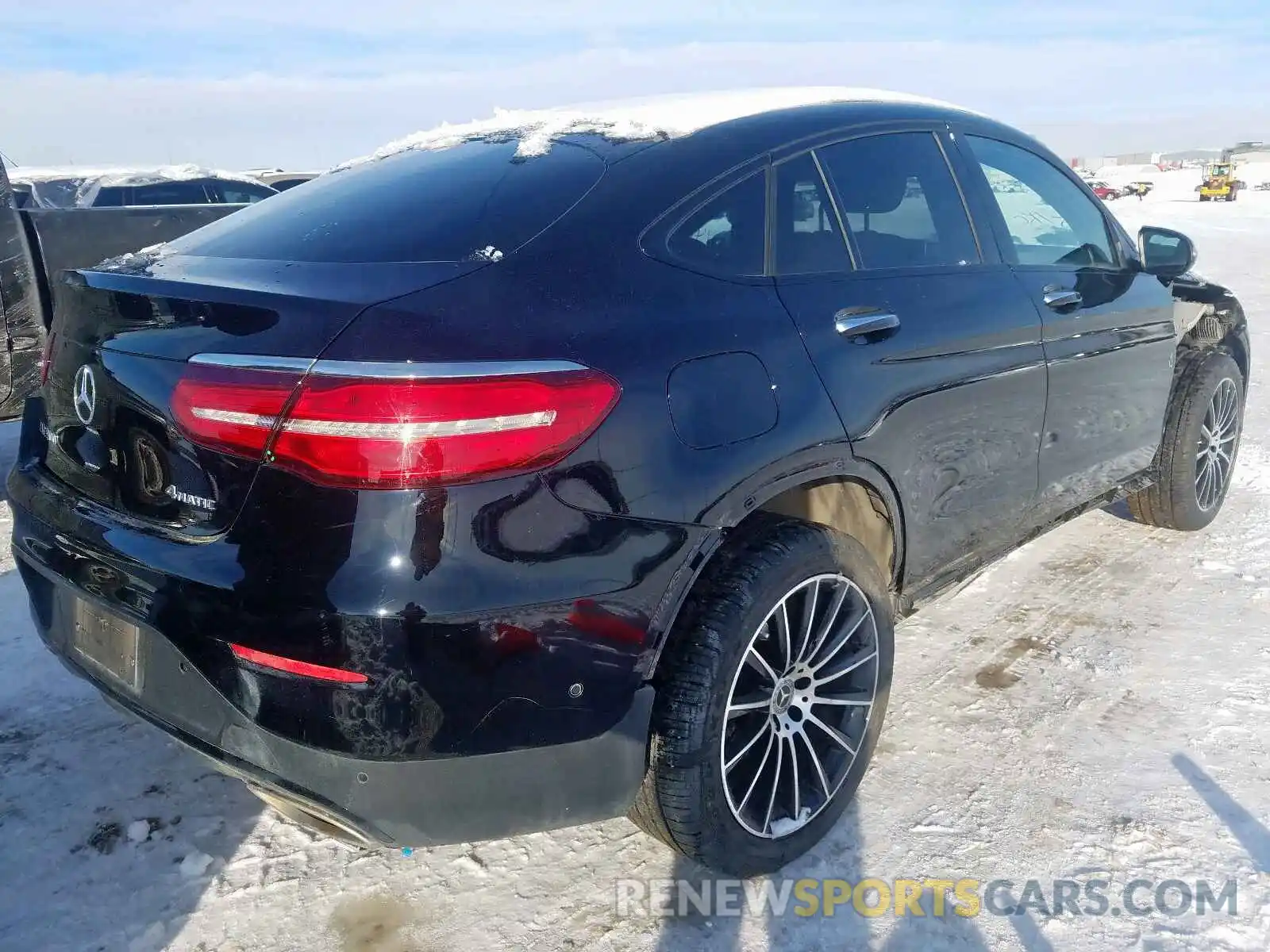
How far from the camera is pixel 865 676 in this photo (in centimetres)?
247

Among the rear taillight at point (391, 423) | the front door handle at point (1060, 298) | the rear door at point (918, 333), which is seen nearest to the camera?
the rear taillight at point (391, 423)

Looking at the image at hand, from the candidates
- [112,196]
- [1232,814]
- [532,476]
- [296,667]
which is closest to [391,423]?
[532,476]

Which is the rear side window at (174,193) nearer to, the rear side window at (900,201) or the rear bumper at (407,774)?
the rear side window at (900,201)

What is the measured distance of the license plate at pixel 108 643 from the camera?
190cm

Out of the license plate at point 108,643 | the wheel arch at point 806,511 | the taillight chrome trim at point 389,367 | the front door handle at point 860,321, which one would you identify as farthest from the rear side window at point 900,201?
the license plate at point 108,643

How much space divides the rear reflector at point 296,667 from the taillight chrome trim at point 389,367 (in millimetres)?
500

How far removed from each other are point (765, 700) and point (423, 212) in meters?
1.35

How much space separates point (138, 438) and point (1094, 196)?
11.0 feet

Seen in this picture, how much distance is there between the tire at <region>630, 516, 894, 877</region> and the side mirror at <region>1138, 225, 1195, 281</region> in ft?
6.91

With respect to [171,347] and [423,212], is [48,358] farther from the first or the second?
[423,212]

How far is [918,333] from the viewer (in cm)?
251

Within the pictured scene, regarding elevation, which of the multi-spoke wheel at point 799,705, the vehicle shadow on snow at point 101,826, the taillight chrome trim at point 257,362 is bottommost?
the vehicle shadow on snow at point 101,826

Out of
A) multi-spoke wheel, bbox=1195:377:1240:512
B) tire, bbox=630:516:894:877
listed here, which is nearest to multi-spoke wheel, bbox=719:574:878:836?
tire, bbox=630:516:894:877

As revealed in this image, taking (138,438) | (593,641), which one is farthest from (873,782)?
(138,438)
